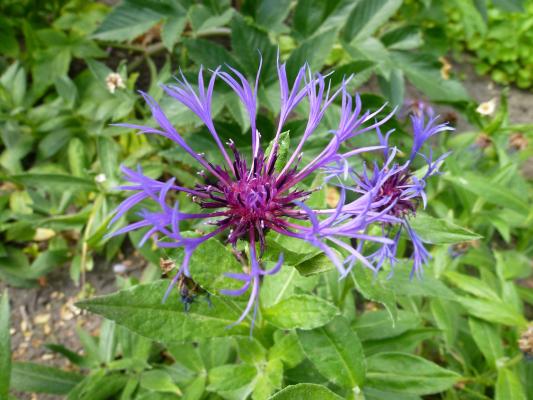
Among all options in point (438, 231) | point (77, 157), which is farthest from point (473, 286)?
point (77, 157)

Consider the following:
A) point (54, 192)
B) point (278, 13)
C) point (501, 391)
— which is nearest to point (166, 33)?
point (278, 13)

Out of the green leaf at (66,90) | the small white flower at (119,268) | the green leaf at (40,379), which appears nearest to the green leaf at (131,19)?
→ the green leaf at (66,90)

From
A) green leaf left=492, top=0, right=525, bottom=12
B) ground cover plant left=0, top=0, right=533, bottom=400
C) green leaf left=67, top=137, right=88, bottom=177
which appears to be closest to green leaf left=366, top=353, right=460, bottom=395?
ground cover plant left=0, top=0, right=533, bottom=400

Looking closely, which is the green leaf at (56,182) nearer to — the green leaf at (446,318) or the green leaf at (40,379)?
the green leaf at (40,379)

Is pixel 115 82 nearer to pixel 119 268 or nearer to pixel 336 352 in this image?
pixel 119 268

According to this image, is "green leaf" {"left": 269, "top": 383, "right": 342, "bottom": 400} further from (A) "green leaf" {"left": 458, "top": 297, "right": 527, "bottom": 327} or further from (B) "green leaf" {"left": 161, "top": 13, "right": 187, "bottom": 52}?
(B) "green leaf" {"left": 161, "top": 13, "right": 187, "bottom": 52}

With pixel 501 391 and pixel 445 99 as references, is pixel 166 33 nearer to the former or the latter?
pixel 445 99
